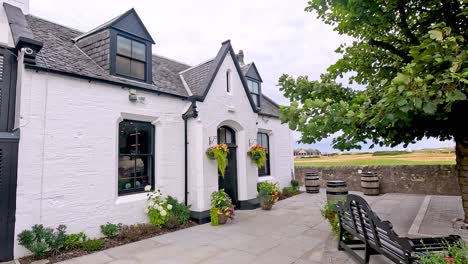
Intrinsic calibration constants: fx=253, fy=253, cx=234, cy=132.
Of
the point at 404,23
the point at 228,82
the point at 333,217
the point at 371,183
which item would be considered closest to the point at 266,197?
the point at 333,217

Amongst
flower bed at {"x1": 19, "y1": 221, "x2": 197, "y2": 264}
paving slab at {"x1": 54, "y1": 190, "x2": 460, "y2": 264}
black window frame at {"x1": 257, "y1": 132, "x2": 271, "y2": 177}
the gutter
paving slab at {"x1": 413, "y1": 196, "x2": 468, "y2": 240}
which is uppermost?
the gutter

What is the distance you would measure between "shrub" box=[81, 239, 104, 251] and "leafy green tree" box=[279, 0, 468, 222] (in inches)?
194

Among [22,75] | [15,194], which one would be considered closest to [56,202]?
[15,194]

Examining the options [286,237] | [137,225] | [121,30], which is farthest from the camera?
[121,30]

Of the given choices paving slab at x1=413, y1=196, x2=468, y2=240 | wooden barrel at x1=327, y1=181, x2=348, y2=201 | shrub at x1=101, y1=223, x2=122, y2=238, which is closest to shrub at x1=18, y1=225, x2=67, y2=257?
shrub at x1=101, y1=223, x2=122, y2=238

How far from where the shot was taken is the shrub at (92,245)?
18.2ft

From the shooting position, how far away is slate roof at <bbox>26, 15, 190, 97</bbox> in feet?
19.7

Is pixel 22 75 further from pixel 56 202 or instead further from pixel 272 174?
pixel 272 174

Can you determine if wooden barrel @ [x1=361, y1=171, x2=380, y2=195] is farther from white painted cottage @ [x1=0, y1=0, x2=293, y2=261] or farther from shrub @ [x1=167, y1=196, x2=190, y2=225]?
shrub @ [x1=167, y1=196, x2=190, y2=225]

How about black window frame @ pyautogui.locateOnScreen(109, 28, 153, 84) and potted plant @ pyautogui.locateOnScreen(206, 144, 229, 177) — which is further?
potted plant @ pyautogui.locateOnScreen(206, 144, 229, 177)

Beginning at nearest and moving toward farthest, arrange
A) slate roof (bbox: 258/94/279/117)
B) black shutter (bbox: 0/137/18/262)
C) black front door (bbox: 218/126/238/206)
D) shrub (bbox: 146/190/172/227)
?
black shutter (bbox: 0/137/18/262) → shrub (bbox: 146/190/172/227) → black front door (bbox: 218/126/238/206) → slate roof (bbox: 258/94/279/117)

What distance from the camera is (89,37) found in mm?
7637

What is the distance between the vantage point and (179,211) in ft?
25.1

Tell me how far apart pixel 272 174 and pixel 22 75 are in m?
10.6
